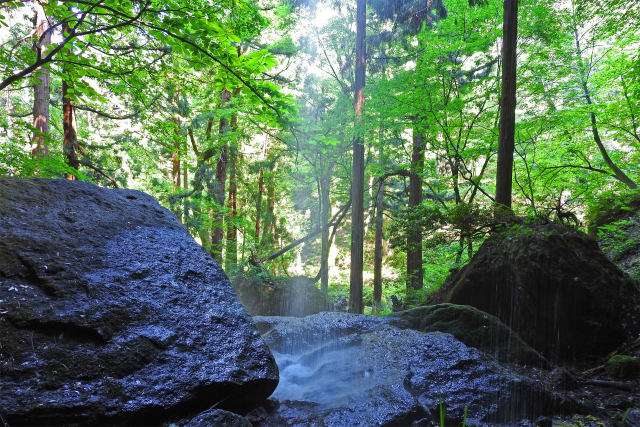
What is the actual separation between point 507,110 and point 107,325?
22.1 feet

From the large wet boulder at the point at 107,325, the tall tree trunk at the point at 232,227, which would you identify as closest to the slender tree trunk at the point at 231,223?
the tall tree trunk at the point at 232,227

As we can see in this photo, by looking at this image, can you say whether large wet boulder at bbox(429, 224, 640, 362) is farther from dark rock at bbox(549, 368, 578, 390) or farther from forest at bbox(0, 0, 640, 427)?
dark rock at bbox(549, 368, 578, 390)

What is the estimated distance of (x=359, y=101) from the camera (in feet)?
31.7

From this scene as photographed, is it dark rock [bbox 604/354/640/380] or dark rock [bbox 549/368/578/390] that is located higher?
dark rock [bbox 604/354/640/380]

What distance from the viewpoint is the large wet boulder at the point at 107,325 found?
1735 mm

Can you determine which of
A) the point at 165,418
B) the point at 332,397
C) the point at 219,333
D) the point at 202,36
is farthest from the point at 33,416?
the point at 202,36

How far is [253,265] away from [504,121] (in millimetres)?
9732

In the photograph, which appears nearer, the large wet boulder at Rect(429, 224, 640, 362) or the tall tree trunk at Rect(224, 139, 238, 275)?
the large wet boulder at Rect(429, 224, 640, 362)

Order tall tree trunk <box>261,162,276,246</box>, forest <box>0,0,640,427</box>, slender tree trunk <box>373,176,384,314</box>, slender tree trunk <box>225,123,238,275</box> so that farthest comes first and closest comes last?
tall tree trunk <box>261,162,276,246</box> < slender tree trunk <box>225,123,238,275</box> < slender tree trunk <box>373,176,384,314</box> < forest <box>0,0,640,427</box>

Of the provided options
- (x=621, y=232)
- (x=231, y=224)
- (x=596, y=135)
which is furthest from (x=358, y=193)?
(x=596, y=135)

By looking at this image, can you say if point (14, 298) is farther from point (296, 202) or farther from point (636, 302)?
point (296, 202)

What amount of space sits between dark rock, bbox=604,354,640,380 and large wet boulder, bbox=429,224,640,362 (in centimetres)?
43

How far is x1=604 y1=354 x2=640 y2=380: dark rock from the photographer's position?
3225 mm

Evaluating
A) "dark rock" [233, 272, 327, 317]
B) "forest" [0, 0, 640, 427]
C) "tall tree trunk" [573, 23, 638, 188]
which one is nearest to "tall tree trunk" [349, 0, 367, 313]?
"forest" [0, 0, 640, 427]
